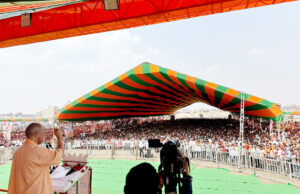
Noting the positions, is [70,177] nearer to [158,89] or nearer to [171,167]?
[171,167]

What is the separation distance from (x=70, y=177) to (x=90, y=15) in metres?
4.40

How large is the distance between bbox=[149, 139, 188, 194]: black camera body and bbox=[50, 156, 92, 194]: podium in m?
1.31

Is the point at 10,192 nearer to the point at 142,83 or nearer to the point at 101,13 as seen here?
the point at 101,13

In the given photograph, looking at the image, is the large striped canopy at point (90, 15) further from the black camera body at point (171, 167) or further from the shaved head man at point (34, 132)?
the black camera body at point (171, 167)

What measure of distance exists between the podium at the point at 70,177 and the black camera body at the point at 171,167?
1313 mm

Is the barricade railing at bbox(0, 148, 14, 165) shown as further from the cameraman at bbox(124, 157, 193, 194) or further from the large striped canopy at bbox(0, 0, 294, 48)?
the cameraman at bbox(124, 157, 193, 194)

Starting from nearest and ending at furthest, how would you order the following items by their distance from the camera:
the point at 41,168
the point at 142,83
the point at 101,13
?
the point at 41,168 < the point at 101,13 < the point at 142,83

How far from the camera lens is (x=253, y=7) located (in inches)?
199

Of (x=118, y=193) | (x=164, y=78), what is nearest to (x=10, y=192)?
(x=118, y=193)

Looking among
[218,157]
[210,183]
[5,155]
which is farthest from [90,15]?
[5,155]

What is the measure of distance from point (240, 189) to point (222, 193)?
2.86 feet

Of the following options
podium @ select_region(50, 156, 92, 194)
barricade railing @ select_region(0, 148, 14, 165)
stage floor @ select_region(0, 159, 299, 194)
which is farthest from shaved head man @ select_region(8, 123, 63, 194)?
barricade railing @ select_region(0, 148, 14, 165)

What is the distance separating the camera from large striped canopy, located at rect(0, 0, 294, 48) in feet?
16.0

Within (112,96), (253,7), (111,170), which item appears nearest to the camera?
(253,7)
